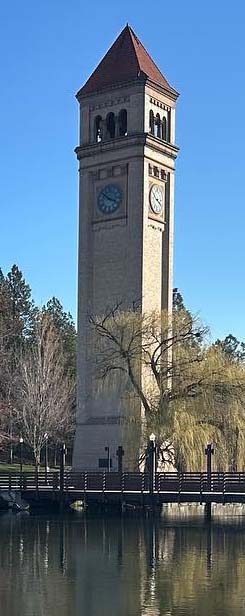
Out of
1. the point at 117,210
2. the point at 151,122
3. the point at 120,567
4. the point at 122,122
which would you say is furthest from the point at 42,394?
the point at 120,567

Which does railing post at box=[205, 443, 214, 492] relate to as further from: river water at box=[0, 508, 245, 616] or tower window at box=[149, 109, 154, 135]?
tower window at box=[149, 109, 154, 135]

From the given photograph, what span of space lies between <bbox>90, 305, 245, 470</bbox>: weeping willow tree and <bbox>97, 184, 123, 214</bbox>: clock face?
8.09 m

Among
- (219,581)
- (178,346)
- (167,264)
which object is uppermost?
(167,264)

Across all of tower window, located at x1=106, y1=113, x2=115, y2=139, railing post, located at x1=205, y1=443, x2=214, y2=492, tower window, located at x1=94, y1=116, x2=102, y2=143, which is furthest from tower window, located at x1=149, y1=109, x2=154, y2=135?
railing post, located at x1=205, y1=443, x2=214, y2=492

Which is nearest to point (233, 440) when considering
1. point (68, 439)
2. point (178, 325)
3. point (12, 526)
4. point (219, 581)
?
point (178, 325)

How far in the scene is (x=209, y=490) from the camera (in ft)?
149

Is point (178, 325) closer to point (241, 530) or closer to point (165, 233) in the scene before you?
point (165, 233)

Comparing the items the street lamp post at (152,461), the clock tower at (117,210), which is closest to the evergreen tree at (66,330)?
the clock tower at (117,210)

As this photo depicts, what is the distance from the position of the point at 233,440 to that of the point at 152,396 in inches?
181

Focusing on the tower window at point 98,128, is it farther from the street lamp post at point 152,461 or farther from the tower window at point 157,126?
the street lamp post at point 152,461

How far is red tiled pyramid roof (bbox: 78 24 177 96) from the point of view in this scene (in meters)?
58.9

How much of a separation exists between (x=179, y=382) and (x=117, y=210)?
12.5 metres

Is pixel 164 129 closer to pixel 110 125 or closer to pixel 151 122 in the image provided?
pixel 151 122

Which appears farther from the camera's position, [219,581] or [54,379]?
[54,379]
